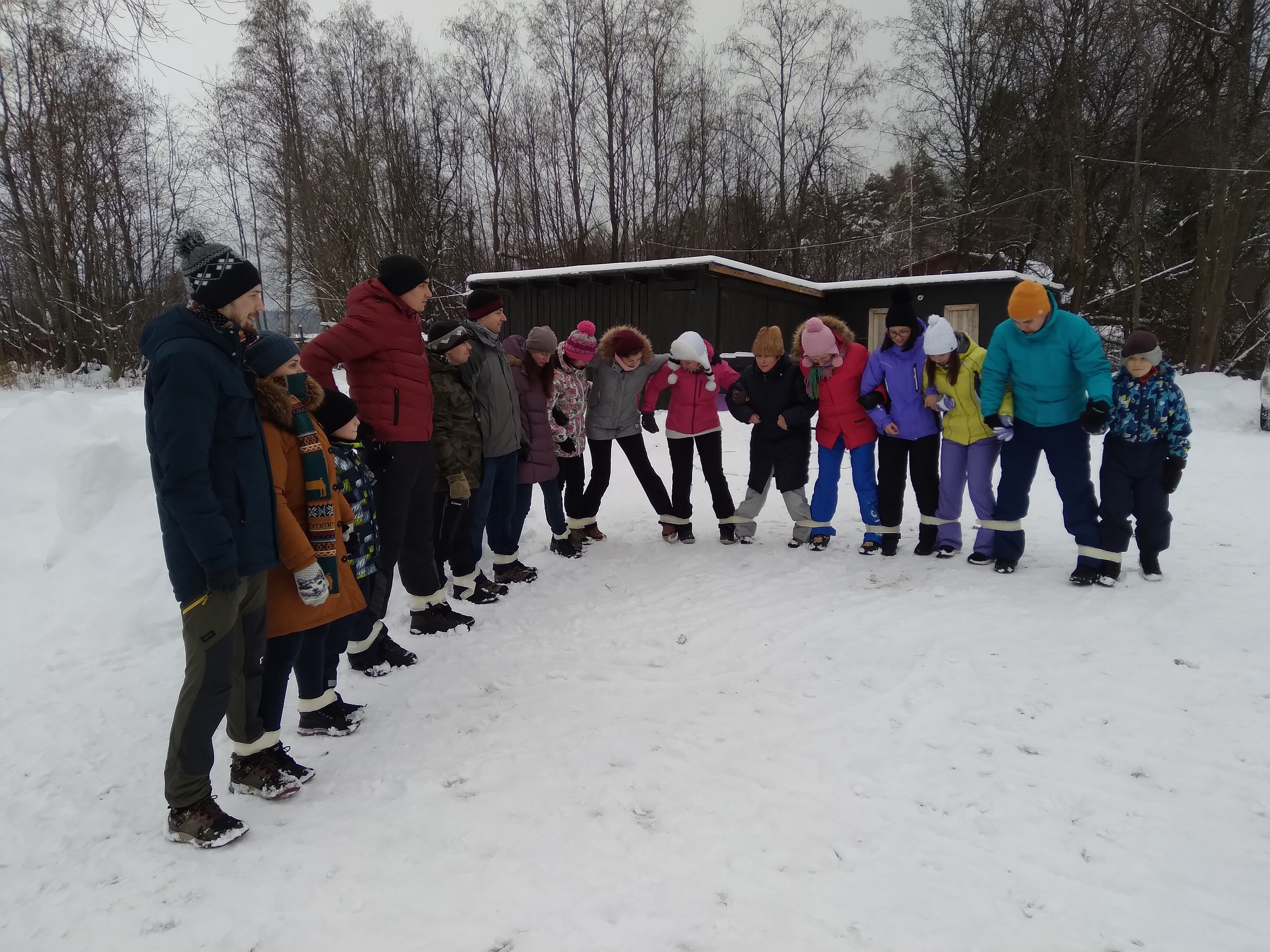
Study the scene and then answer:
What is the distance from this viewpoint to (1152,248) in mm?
22703

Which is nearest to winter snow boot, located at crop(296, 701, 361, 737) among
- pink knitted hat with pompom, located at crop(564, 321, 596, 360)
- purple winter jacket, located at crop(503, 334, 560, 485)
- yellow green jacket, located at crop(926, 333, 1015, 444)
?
purple winter jacket, located at crop(503, 334, 560, 485)

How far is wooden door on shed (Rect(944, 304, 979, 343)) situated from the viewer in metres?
16.1

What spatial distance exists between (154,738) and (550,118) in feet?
76.4

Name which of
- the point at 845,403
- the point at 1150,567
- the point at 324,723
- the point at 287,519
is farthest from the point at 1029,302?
the point at 324,723

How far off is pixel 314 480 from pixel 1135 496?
16.0ft

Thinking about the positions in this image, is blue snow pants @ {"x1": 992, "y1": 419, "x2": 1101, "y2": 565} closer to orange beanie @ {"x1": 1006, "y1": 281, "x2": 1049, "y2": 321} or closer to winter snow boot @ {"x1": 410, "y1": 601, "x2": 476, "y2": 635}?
orange beanie @ {"x1": 1006, "y1": 281, "x2": 1049, "y2": 321}

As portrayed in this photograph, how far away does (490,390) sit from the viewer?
4.73 metres

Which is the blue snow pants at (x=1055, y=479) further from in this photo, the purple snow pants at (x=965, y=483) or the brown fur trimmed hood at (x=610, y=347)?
the brown fur trimmed hood at (x=610, y=347)

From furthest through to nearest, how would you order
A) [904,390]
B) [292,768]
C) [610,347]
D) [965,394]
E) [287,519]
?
[610,347], [904,390], [965,394], [292,768], [287,519]

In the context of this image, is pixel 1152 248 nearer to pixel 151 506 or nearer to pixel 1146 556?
pixel 1146 556

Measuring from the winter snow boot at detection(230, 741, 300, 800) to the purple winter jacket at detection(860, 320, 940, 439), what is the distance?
4.50m

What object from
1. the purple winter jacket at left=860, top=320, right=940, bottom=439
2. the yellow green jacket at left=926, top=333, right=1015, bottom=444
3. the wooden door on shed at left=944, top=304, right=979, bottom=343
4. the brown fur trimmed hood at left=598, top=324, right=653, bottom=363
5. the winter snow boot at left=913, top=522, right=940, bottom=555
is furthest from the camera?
the wooden door on shed at left=944, top=304, right=979, bottom=343

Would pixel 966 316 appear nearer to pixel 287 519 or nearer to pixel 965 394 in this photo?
pixel 965 394

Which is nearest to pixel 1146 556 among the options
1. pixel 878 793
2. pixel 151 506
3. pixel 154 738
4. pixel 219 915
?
pixel 878 793
